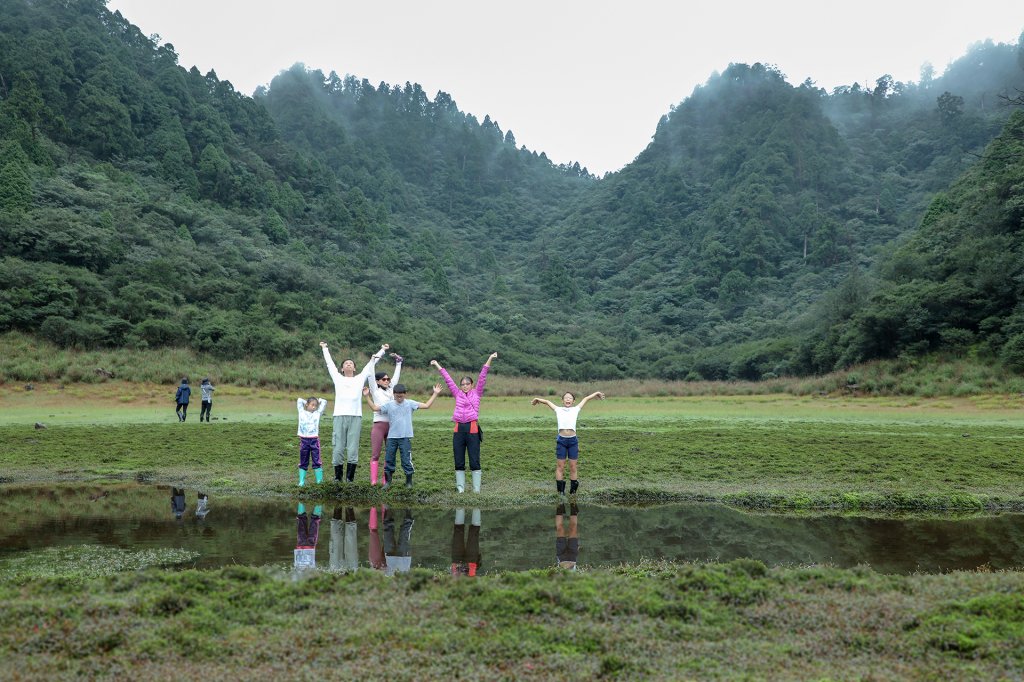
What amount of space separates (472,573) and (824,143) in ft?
512

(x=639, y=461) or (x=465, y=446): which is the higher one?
(x=465, y=446)

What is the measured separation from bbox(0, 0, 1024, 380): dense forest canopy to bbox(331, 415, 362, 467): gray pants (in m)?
40.7

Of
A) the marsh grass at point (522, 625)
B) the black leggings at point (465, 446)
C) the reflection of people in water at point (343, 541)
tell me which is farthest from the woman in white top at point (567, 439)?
the marsh grass at point (522, 625)

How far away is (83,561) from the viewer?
9086 mm

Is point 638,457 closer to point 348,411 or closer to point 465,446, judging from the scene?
point 465,446

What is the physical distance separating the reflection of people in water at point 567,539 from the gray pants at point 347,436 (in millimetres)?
4142

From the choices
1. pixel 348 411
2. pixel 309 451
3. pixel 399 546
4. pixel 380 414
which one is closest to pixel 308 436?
pixel 309 451

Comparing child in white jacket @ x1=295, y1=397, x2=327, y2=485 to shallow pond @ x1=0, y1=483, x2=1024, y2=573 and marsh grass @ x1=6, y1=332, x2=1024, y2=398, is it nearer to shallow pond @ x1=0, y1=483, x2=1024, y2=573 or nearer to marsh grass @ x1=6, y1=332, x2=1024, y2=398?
shallow pond @ x1=0, y1=483, x2=1024, y2=573

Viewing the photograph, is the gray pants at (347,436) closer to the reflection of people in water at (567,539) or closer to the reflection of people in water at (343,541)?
the reflection of people in water at (343,541)

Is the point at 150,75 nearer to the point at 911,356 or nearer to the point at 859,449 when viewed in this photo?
the point at 911,356

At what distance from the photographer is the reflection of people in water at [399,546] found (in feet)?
29.5

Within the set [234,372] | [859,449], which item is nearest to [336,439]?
[859,449]

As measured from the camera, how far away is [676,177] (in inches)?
5979

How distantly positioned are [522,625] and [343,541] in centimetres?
451
